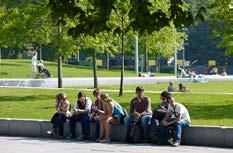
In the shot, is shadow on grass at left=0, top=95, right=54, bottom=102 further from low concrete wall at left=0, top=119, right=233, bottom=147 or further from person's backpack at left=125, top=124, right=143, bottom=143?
person's backpack at left=125, top=124, right=143, bottom=143

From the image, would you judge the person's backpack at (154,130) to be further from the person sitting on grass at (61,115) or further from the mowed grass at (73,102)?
the person sitting on grass at (61,115)

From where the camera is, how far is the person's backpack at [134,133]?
1482 centimetres

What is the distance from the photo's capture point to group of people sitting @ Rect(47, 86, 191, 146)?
564 inches

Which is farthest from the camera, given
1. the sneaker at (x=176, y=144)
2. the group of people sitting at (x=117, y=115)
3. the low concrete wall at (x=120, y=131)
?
the group of people sitting at (x=117, y=115)

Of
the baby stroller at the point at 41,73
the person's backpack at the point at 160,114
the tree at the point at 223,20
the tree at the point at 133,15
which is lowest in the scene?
the person's backpack at the point at 160,114

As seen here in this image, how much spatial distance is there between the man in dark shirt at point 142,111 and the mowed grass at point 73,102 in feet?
5.64

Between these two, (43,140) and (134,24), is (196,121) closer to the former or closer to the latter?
(43,140)

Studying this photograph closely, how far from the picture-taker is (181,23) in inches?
256

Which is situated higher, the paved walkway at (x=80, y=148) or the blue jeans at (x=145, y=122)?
the blue jeans at (x=145, y=122)

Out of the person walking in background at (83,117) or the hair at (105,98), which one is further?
the person walking in background at (83,117)

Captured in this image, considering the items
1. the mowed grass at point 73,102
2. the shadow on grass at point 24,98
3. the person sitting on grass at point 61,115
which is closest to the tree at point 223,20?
the mowed grass at point 73,102

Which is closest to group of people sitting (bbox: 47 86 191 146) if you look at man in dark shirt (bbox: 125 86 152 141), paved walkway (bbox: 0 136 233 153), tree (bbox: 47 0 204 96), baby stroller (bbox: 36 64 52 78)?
man in dark shirt (bbox: 125 86 152 141)

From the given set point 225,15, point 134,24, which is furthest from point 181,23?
point 225,15

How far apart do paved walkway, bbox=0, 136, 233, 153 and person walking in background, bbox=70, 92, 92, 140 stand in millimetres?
470
